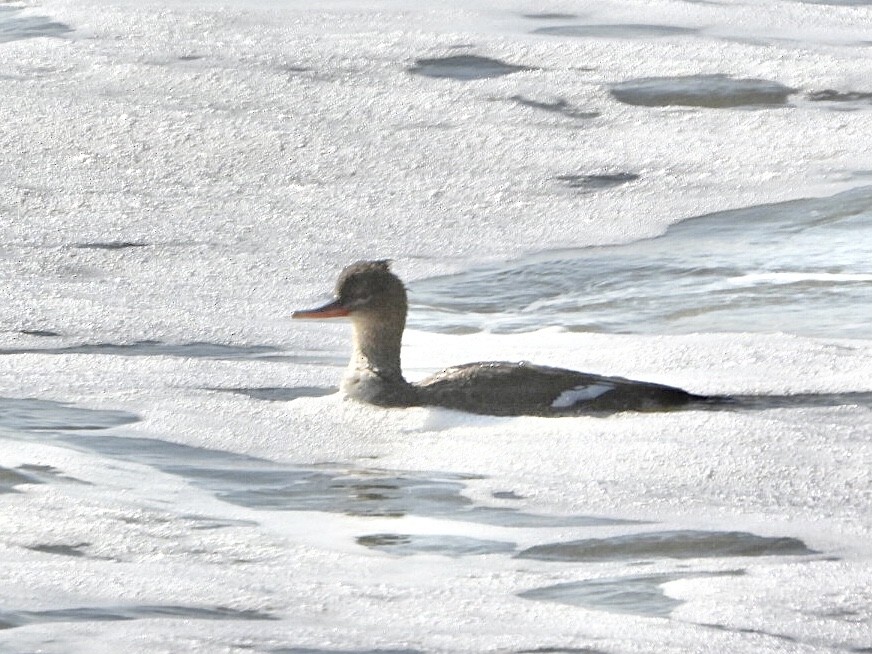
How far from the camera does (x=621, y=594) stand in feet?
13.0

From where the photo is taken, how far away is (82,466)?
5062 mm

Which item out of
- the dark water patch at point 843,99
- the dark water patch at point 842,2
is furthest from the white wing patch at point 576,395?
the dark water patch at point 842,2

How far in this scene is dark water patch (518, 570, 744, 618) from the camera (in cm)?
388

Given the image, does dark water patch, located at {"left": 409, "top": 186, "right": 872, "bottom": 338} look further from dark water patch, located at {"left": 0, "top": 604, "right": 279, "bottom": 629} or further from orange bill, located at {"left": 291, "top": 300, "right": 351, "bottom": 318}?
dark water patch, located at {"left": 0, "top": 604, "right": 279, "bottom": 629}

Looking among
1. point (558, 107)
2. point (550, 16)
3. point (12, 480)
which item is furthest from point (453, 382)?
point (550, 16)

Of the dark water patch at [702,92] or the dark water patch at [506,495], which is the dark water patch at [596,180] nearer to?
the dark water patch at [702,92]

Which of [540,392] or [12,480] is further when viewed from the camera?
[540,392]

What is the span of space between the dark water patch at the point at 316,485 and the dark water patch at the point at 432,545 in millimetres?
163

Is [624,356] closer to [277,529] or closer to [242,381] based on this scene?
[242,381]

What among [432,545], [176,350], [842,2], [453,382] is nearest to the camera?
[432,545]

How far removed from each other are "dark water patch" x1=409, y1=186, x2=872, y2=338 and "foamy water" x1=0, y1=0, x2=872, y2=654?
20 mm

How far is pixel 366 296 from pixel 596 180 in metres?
2.46

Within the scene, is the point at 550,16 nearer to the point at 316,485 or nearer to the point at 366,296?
the point at 366,296

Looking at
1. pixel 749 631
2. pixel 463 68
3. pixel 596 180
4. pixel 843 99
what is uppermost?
pixel 463 68
